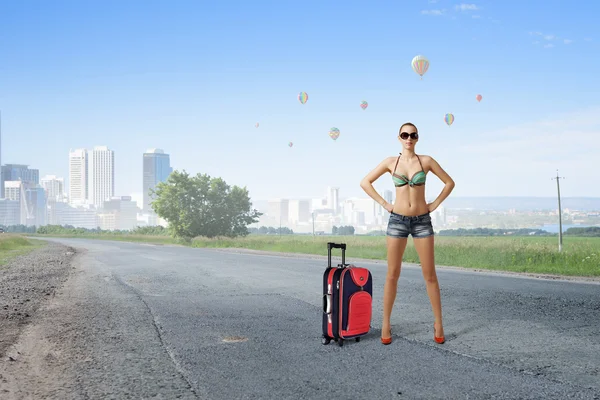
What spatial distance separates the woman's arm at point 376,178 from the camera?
6.25 meters

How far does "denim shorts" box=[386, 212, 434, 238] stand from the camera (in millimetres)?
6055

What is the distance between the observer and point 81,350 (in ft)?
20.1

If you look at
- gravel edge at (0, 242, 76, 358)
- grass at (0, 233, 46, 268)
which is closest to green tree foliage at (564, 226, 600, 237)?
grass at (0, 233, 46, 268)

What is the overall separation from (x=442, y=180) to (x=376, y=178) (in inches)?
29.7

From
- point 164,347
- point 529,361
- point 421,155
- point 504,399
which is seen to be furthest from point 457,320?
point 164,347

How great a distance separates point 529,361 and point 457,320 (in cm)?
238

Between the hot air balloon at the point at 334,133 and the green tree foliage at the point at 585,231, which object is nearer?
the hot air balloon at the point at 334,133

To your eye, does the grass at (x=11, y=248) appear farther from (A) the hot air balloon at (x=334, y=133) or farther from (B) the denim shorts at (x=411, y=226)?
(A) the hot air balloon at (x=334, y=133)

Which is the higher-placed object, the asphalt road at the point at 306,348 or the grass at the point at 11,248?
the grass at the point at 11,248

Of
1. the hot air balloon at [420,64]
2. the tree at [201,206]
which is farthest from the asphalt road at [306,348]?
the tree at [201,206]

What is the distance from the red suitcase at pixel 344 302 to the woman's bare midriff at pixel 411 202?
780mm

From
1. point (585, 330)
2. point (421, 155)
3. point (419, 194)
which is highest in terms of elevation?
point (421, 155)

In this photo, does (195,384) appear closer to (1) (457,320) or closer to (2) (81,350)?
(2) (81,350)

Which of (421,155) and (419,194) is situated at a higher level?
(421,155)
